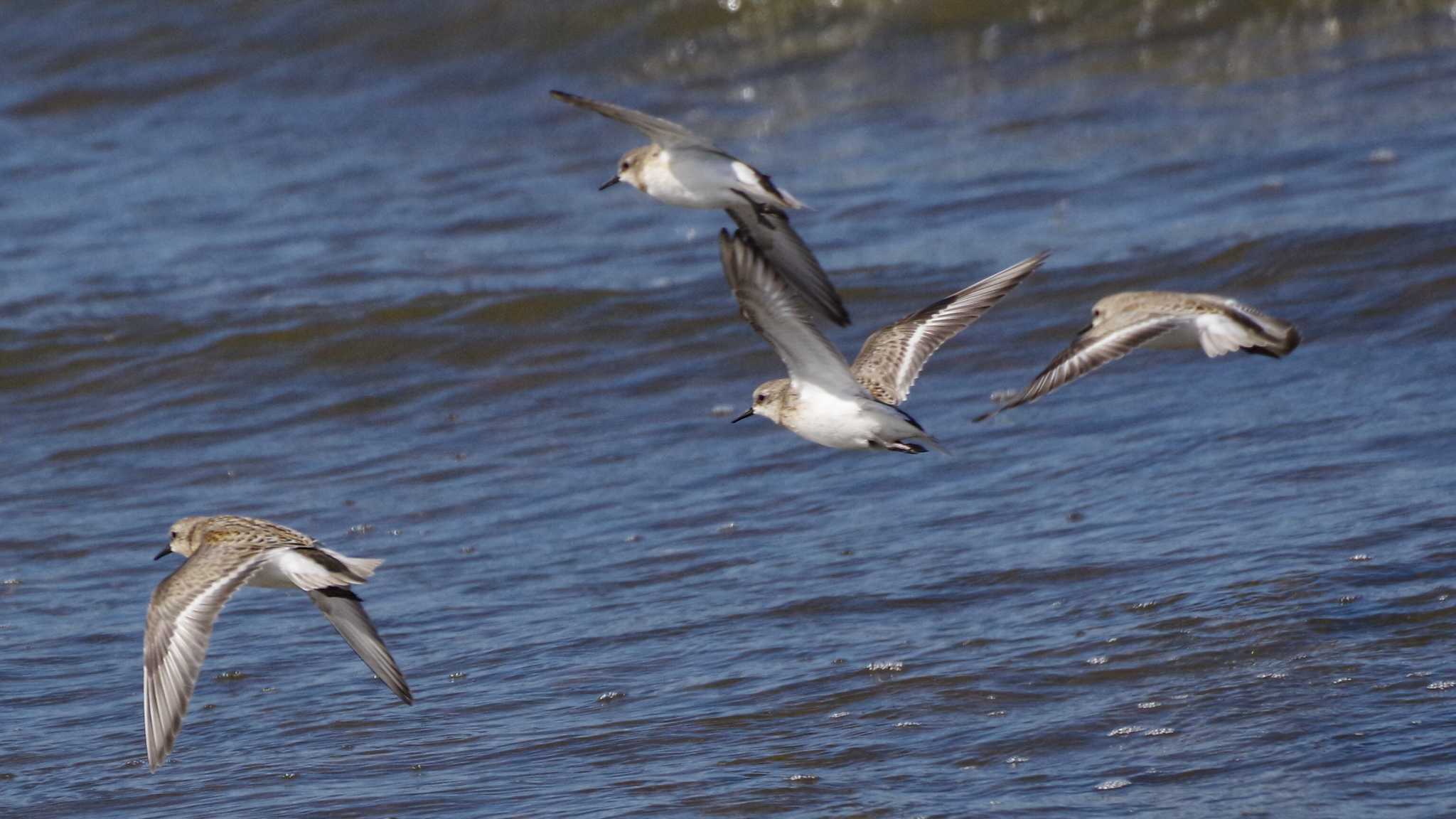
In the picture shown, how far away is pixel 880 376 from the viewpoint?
5355mm

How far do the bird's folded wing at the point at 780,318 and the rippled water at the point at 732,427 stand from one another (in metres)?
0.84

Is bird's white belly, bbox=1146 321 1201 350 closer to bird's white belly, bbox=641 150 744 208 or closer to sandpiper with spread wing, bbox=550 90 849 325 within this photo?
sandpiper with spread wing, bbox=550 90 849 325

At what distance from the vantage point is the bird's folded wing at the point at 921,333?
5406mm

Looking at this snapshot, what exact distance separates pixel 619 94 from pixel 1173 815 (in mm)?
9747

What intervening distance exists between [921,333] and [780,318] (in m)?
1.04

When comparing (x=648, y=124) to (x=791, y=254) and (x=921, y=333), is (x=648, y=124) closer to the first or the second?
(x=791, y=254)

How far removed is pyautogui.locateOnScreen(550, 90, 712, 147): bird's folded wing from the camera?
183 inches

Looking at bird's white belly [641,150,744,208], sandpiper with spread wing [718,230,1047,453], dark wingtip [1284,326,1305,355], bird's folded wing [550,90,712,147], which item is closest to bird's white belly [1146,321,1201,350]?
dark wingtip [1284,326,1305,355]

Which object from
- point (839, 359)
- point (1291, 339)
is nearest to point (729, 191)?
point (839, 359)

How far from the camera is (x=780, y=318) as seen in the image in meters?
4.58

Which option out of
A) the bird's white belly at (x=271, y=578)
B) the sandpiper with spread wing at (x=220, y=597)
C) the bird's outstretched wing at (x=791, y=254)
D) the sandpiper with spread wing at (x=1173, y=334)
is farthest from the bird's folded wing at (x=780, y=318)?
the bird's white belly at (x=271, y=578)

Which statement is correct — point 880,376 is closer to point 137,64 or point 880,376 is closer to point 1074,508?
point 1074,508

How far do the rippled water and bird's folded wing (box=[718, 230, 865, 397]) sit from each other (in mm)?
845

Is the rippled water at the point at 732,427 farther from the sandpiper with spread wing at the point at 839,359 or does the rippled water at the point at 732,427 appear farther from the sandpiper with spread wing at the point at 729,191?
the sandpiper with spread wing at the point at 729,191
